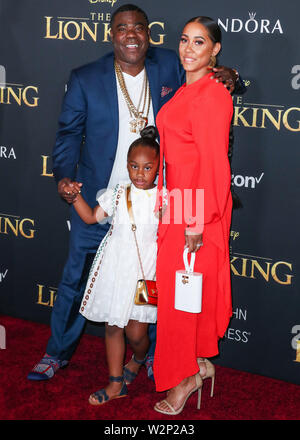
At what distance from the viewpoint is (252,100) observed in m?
3.27

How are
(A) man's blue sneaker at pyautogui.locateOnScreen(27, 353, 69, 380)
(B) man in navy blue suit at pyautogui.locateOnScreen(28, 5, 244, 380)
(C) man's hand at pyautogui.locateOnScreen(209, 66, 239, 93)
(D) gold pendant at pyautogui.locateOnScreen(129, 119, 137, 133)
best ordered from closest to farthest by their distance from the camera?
(C) man's hand at pyautogui.locateOnScreen(209, 66, 239, 93)
(B) man in navy blue suit at pyautogui.locateOnScreen(28, 5, 244, 380)
(D) gold pendant at pyautogui.locateOnScreen(129, 119, 137, 133)
(A) man's blue sneaker at pyautogui.locateOnScreen(27, 353, 69, 380)

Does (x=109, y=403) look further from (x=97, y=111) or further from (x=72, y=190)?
(x=97, y=111)

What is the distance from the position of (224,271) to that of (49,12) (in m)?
1.98

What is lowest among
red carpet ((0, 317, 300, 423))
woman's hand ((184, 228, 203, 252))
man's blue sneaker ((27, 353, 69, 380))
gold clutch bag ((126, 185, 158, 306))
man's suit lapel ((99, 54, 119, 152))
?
Result: red carpet ((0, 317, 300, 423))

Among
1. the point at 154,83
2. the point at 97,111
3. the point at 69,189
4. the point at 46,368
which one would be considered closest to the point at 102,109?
the point at 97,111

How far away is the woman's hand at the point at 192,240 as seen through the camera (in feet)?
8.81

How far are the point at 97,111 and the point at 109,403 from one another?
1.54m

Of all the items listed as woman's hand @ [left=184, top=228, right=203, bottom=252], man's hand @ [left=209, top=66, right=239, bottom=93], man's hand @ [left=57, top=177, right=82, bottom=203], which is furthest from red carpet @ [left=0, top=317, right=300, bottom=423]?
man's hand @ [left=209, top=66, right=239, bottom=93]

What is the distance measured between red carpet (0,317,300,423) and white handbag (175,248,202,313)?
0.67 m

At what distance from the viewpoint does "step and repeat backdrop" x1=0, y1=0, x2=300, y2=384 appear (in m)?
3.20

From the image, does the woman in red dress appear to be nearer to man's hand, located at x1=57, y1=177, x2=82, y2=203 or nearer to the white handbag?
the white handbag

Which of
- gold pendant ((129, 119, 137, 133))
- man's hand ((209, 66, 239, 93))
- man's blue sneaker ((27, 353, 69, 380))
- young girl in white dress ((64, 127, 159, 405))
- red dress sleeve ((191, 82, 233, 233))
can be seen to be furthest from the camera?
man's blue sneaker ((27, 353, 69, 380))

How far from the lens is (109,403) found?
3111 mm
